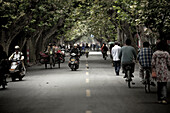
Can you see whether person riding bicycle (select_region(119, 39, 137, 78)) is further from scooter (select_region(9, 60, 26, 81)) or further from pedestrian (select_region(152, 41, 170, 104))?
scooter (select_region(9, 60, 26, 81))

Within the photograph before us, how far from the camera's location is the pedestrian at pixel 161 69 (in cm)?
1108

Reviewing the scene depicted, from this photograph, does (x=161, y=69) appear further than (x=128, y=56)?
No

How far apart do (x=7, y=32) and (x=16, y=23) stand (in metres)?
1.07

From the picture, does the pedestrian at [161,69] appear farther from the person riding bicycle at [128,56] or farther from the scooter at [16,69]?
the scooter at [16,69]

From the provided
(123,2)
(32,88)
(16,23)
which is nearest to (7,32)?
Answer: (16,23)

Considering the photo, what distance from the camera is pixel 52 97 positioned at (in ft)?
41.2

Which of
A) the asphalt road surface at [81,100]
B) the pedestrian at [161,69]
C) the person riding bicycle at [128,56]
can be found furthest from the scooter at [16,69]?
the pedestrian at [161,69]

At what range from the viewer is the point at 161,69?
1116cm

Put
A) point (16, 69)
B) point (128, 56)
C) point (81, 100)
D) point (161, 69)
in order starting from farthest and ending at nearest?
1. point (16, 69)
2. point (128, 56)
3. point (81, 100)
4. point (161, 69)

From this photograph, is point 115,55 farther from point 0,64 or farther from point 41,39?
point 41,39

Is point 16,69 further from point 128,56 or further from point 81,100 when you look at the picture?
point 81,100

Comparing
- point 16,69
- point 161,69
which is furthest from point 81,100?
point 16,69

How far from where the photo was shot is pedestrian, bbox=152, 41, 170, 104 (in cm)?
1108

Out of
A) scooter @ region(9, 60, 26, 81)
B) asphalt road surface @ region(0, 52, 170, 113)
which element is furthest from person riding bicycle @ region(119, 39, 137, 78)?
scooter @ region(9, 60, 26, 81)
